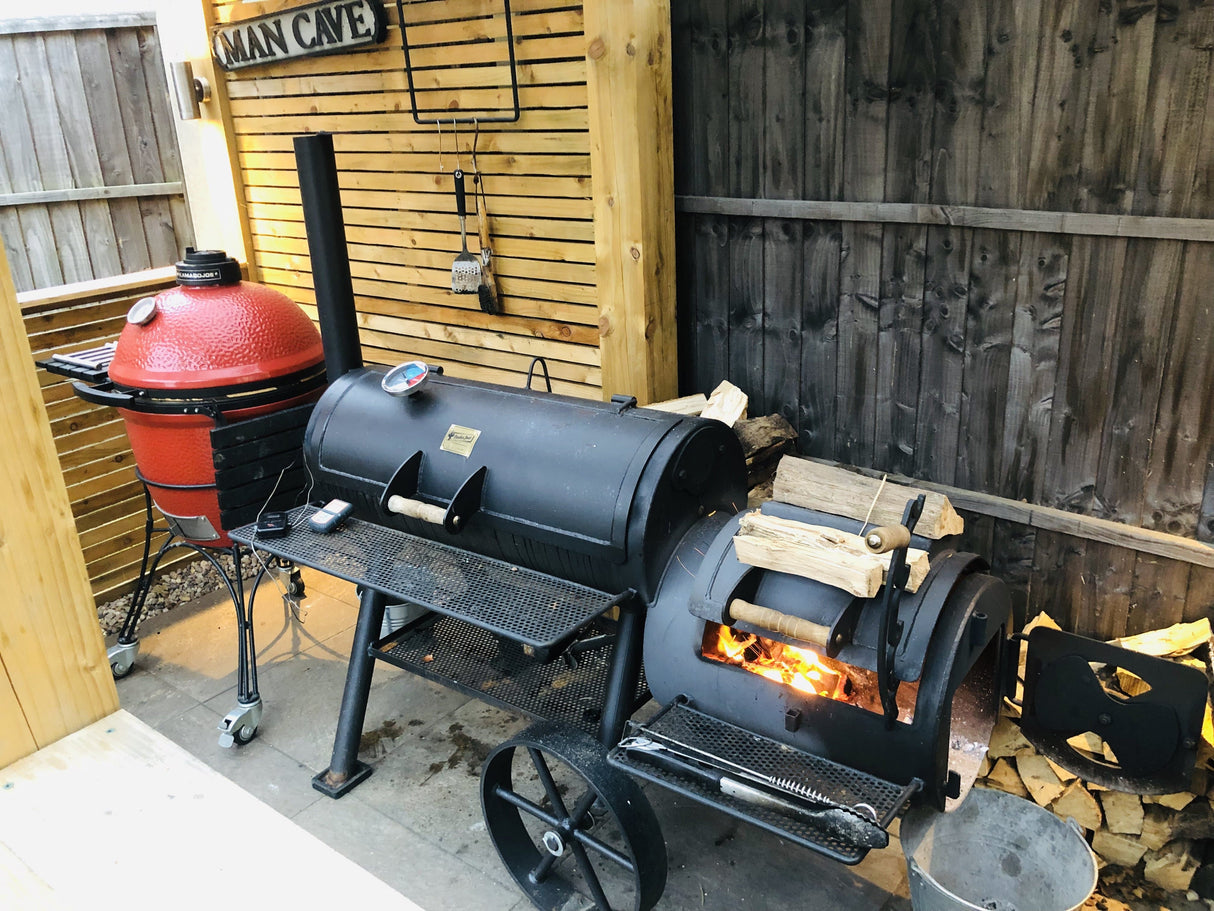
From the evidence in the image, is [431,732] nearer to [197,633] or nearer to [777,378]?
[197,633]

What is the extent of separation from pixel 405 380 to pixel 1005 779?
2194 mm

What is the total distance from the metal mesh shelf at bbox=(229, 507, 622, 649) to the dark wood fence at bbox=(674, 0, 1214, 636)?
53.9 inches

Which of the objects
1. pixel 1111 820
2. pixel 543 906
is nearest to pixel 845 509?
pixel 1111 820

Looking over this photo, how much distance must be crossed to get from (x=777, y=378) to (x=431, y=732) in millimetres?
1804

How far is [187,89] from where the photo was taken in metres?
5.03

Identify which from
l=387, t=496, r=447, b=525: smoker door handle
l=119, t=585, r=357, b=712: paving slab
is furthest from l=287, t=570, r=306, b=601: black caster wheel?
l=387, t=496, r=447, b=525: smoker door handle

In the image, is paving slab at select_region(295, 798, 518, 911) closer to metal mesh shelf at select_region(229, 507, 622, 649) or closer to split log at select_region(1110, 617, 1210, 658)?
metal mesh shelf at select_region(229, 507, 622, 649)

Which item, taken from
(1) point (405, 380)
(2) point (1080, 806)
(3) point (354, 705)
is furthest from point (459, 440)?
(2) point (1080, 806)

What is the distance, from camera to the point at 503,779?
8.59ft

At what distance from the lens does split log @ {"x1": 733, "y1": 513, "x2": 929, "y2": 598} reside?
2.04 meters

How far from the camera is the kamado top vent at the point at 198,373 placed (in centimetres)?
332

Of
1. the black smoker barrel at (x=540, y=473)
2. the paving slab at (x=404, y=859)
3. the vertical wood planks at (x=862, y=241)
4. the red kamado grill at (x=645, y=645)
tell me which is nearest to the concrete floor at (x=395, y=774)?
the paving slab at (x=404, y=859)

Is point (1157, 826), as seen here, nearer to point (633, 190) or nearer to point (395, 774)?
point (395, 774)

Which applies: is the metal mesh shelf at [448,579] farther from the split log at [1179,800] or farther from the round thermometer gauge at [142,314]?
the split log at [1179,800]
